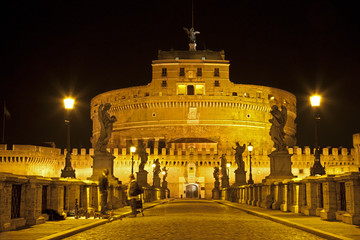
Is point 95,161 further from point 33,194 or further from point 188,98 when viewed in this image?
point 188,98

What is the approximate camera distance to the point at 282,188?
1772 cm

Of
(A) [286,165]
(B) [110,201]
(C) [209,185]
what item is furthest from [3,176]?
(C) [209,185]

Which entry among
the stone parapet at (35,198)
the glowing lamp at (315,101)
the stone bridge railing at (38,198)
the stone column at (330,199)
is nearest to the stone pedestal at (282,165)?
the glowing lamp at (315,101)

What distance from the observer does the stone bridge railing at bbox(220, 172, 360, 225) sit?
11219 mm

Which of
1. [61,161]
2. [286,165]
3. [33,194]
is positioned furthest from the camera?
[61,161]

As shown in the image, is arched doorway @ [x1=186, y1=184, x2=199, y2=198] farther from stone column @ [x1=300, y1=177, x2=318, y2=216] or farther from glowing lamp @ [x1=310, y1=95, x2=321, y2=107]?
stone column @ [x1=300, y1=177, x2=318, y2=216]

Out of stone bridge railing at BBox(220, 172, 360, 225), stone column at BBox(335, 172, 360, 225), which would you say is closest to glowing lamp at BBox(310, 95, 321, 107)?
stone bridge railing at BBox(220, 172, 360, 225)

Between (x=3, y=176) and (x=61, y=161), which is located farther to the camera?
(x=61, y=161)

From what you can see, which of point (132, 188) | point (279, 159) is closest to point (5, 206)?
point (132, 188)

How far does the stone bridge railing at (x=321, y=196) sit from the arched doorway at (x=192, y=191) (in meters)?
45.7

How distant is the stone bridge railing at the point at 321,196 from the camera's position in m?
11.2

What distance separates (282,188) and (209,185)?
154 feet

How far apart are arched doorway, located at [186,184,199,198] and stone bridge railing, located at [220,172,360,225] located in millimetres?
45676

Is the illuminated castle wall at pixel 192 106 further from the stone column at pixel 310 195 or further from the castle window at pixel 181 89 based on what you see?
the stone column at pixel 310 195
